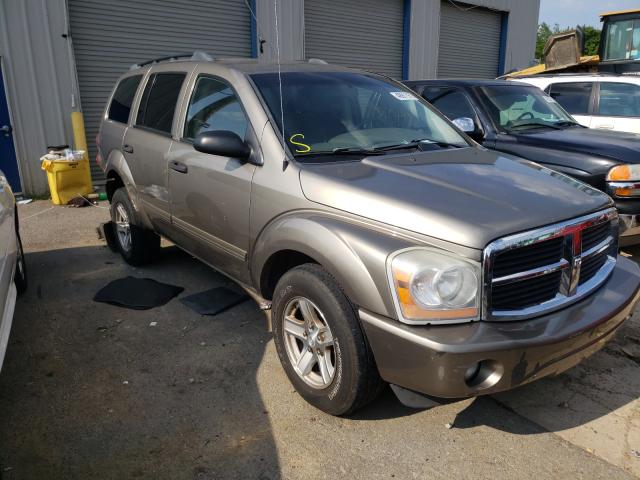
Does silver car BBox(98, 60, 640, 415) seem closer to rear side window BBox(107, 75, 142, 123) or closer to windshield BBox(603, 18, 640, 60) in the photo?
rear side window BBox(107, 75, 142, 123)

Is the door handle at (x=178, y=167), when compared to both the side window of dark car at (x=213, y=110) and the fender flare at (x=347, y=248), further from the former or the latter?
the fender flare at (x=347, y=248)

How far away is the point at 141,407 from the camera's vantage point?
3012 millimetres

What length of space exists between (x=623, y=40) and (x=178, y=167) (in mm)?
10758

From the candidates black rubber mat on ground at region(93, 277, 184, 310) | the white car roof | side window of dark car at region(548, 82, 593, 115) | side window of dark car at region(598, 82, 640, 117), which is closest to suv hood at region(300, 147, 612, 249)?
black rubber mat on ground at region(93, 277, 184, 310)

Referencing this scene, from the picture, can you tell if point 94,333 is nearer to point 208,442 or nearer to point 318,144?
point 208,442

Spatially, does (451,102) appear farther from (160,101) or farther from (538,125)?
(160,101)

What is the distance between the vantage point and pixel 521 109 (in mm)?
6145

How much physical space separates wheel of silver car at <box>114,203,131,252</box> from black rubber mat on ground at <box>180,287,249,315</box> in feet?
3.58

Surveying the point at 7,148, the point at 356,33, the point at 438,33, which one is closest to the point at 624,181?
the point at 7,148

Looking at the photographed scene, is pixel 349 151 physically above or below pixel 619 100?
below

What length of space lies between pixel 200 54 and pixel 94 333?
2.35m

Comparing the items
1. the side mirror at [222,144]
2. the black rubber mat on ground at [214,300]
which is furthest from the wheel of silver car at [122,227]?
the side mirror at [222,144]

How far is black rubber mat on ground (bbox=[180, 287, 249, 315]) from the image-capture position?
168 inches

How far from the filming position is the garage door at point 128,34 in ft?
30.0
